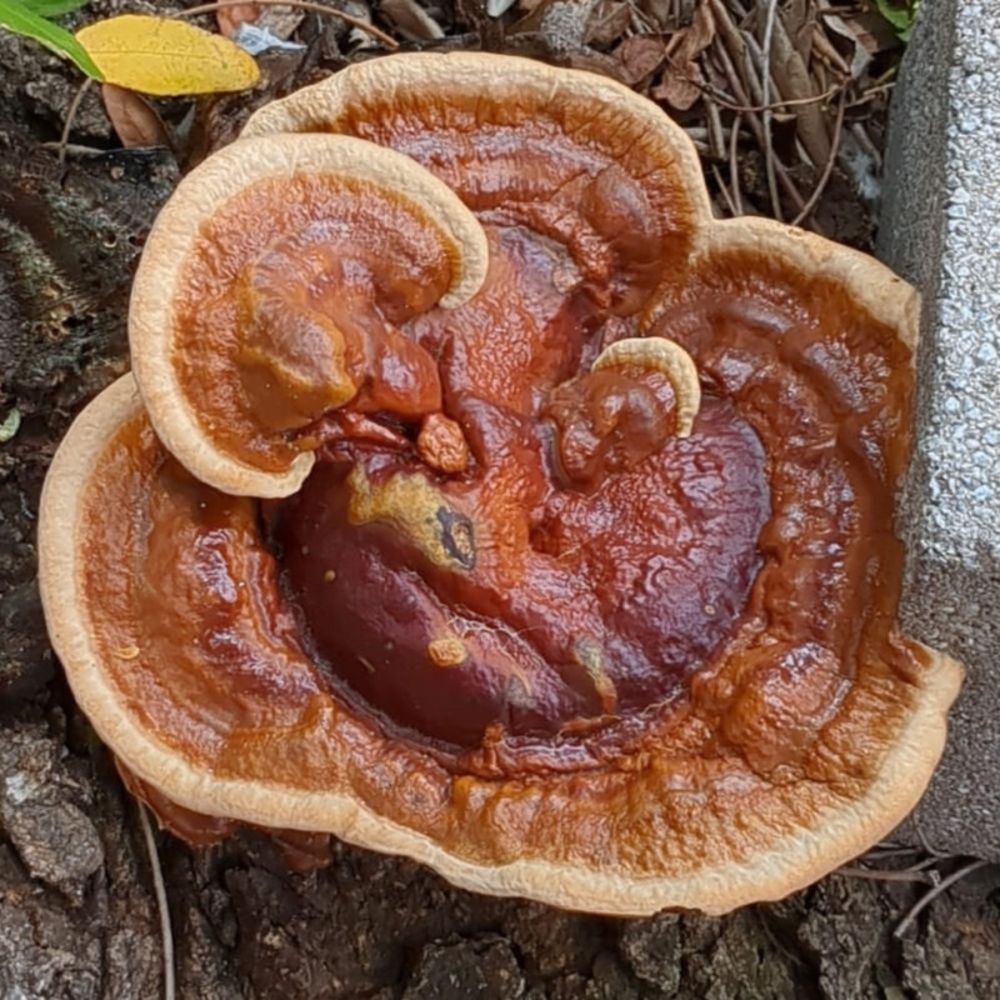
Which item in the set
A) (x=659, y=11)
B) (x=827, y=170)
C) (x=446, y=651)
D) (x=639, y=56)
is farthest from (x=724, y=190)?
(x=446, y=651)

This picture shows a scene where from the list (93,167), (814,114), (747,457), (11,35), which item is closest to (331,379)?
(747,457)

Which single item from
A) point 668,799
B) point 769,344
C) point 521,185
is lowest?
point 668,799

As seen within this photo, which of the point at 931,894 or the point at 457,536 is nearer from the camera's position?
the point at 457,536

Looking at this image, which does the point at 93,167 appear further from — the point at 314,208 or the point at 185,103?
the point at 314,208

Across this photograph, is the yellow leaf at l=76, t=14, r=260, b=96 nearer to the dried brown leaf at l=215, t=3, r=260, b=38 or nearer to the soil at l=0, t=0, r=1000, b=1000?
the soil at l=0, t=0, r=1000, b=1000

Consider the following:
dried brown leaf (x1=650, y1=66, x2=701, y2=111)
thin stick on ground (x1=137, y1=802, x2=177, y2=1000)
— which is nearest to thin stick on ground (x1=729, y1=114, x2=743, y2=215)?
dried brown leaf (x1=650, y1=66, x2=701, y2=111)

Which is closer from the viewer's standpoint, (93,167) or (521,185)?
(521,185)

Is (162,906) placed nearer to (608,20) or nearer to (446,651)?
(446,651)
